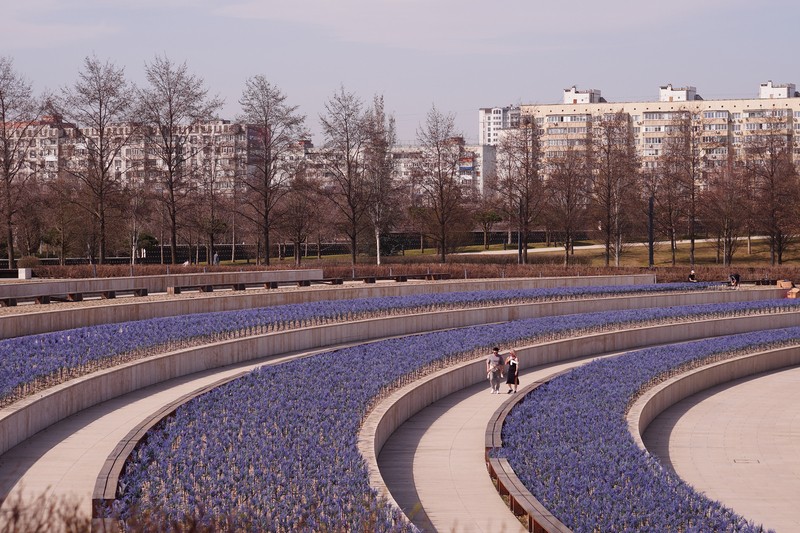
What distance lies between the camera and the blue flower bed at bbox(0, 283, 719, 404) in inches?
763

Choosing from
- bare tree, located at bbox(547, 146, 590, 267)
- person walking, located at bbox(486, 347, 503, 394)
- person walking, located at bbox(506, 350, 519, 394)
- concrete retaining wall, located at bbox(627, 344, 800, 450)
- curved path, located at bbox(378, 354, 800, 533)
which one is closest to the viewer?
curved path, located at bbox(378, 354, 800, 533)

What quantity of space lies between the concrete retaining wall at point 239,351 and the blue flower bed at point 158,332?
66 centimetres

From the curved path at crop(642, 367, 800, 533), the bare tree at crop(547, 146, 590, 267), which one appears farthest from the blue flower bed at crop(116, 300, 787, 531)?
the bare tree at crop(547, 146, 590, 267)

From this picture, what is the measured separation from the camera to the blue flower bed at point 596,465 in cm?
1210

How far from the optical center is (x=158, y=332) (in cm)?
2481

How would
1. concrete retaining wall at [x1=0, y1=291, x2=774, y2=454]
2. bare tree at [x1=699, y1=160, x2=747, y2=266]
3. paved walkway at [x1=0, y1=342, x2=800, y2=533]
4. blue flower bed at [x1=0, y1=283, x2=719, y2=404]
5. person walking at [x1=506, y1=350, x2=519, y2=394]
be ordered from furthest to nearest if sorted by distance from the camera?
bare tree at [x1=699, y1=160, x2=747, y2=266] < person walking at [x1=506, y1=350, x2=519, y2=394] < blue flower bed at [x1=0, y1=283, x2=719, y2=404] < concrete retaining wall at [x1=0, y1=291, x2=774, y2=454] < paved walkway at [x1=0, y1=342, x2=800, y2=533]

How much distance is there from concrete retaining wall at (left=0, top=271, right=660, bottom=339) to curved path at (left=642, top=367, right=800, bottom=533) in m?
15.4

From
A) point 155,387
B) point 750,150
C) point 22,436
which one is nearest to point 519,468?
point 22,436

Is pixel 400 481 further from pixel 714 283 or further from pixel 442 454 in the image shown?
pixel 714 283

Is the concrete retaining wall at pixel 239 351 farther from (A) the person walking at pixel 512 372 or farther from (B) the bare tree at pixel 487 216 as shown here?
(B) the bare tree at pixel 487 216

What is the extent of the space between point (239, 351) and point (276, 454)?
11456 millimetres

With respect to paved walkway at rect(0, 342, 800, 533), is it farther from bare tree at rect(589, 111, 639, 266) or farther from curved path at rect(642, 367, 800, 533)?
bare tree at rect(589, 111, 639, 266)

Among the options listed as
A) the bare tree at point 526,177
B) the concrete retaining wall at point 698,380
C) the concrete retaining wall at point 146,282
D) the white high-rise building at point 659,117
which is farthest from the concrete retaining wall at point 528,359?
the white high-rise building at point 659,117

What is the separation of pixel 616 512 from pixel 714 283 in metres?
37.8
